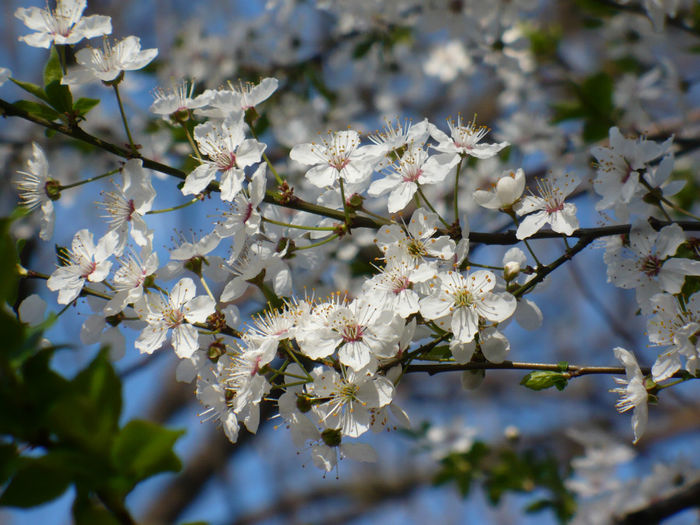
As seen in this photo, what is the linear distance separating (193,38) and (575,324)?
512 cm

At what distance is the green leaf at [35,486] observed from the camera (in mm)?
737

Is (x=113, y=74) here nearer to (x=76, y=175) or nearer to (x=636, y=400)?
(x=636, y=400)

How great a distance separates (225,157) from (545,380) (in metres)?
0.82

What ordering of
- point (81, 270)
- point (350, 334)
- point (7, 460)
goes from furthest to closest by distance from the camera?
point (81, 270) → point (350, 334) → point (7, 460)

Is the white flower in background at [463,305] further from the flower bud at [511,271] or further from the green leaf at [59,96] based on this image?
the green leaf at [59,96]

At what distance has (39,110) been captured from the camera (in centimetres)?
135

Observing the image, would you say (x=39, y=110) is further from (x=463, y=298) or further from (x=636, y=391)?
Result: (x=636, y=391)

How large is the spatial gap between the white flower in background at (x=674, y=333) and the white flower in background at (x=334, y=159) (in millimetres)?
668

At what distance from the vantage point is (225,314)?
1.39 meters

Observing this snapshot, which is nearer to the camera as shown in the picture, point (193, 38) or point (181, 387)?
point (193, 38)

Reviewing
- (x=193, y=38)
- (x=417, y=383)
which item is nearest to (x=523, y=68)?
(x=193, y=38)

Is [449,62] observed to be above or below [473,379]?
below

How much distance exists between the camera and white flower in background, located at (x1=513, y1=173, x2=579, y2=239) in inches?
49.6

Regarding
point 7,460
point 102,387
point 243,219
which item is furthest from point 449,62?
point 7,460
